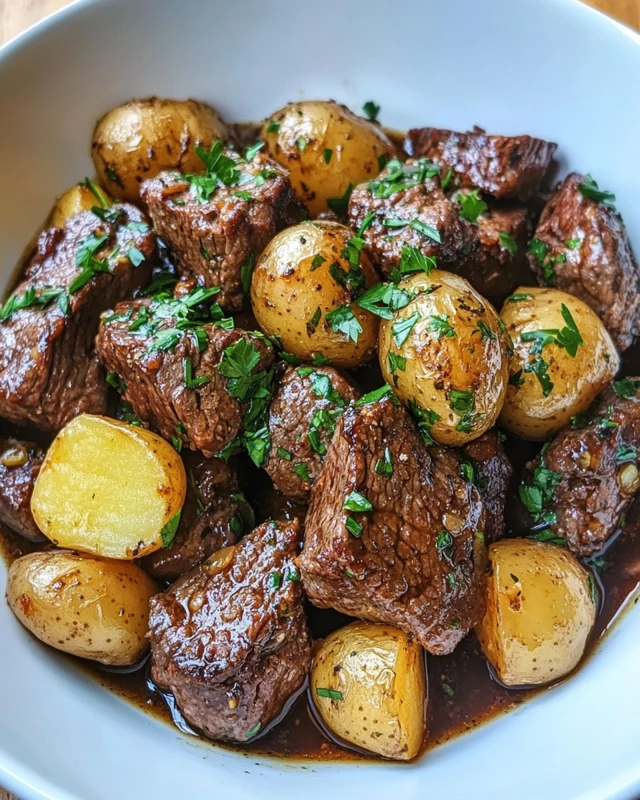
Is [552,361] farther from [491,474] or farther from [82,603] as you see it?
[82,603]

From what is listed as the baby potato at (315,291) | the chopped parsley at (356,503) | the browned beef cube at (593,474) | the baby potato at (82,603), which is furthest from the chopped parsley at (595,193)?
the baby potato at (82,603)

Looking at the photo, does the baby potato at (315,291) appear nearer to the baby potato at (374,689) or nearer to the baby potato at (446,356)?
the baby potato at (446,356)

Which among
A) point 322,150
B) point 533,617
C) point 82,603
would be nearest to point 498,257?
point 322,150

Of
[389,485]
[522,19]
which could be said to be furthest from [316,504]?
[522,19]

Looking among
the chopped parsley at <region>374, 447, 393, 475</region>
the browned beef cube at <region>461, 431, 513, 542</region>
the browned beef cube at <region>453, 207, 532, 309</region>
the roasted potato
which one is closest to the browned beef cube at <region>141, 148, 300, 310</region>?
the roasted potato

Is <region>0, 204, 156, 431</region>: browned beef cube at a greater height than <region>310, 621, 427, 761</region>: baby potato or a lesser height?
greater

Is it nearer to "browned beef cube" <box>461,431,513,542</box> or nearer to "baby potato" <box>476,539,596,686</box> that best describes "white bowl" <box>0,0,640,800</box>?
"baby potato" <box>476,539,596,686</box>
